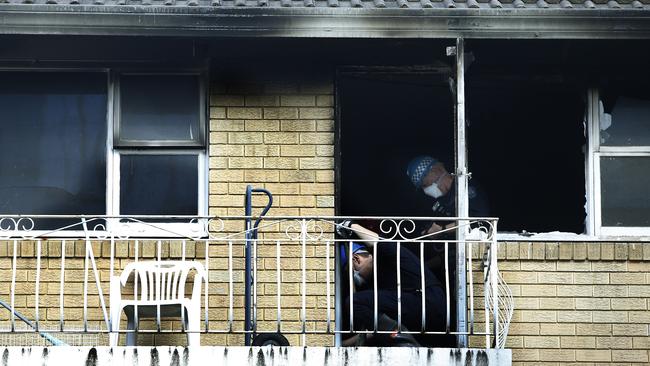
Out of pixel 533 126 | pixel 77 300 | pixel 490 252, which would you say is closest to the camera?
pixel 490 252

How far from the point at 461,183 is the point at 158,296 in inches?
93.0

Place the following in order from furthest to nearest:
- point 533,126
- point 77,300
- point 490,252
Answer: point 533,126, point 77,300, point 490,252

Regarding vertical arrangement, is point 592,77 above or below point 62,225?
above

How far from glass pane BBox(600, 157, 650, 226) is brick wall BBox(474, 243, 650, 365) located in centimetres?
33

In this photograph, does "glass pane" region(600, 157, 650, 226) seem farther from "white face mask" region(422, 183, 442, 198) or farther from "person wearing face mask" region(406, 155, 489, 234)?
"white face mask" region(422, 183, 442, 198)

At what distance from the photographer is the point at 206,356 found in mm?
9812

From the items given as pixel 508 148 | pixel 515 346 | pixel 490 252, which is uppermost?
pixel 508 148

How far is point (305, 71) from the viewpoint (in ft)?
38.1

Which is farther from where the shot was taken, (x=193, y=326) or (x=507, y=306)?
(x=507, y=306)

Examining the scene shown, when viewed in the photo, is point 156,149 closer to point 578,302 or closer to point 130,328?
point 130,328

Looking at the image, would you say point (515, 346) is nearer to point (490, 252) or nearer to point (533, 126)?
point (490, 252)

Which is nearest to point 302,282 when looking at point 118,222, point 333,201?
point 333,201

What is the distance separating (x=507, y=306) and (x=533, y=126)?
1.85 meters

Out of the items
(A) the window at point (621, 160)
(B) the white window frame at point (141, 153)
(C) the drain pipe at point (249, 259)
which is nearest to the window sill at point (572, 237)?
(A) the window at point (621, 160)
